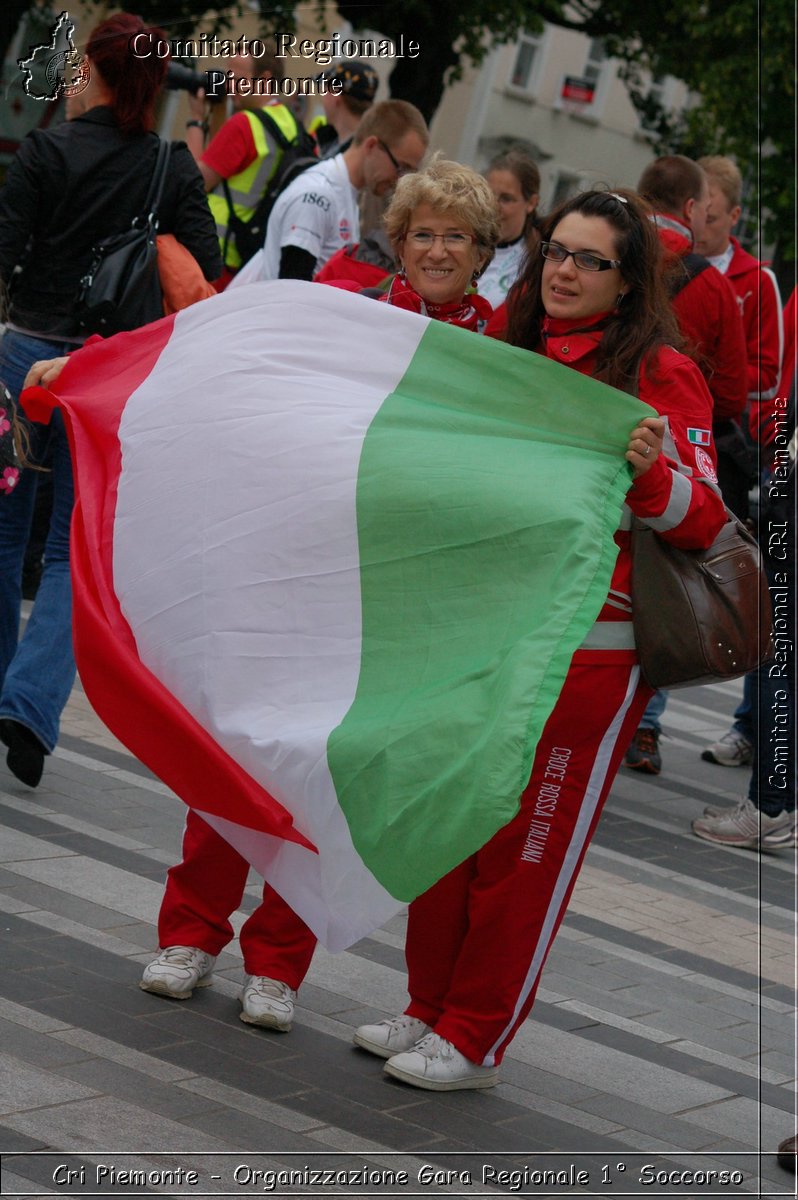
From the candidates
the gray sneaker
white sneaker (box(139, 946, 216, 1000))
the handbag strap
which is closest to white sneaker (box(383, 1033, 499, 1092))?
white sneaker (box(139, 946, 216, 1000))

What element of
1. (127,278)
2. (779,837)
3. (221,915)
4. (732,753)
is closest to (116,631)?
(221,915)

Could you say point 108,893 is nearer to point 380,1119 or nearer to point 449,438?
point 380,1119

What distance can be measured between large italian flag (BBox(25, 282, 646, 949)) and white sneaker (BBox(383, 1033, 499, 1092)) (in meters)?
0.57

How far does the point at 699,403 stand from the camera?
172 inches

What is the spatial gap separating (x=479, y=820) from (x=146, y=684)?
935mm

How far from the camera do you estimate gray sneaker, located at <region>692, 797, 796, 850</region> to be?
26.4ft

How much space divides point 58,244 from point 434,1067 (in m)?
3.39

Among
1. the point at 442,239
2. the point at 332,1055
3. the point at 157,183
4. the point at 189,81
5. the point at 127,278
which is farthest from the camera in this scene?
the point at 189,81

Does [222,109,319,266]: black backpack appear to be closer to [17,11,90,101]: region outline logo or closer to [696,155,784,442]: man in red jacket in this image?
[696,155,784,442]: man in red jacket

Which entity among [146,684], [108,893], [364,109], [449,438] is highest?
[364,109]

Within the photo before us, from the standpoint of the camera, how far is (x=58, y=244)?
638cm

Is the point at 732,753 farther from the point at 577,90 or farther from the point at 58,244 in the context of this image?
the point at 577,90

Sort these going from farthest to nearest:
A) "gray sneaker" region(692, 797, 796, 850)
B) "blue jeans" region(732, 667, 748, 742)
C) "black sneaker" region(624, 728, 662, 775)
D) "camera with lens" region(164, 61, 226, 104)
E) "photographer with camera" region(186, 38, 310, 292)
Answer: "blue jeans" region(732, 667, 748, 742) → "camera with lens" region(164, 61, 226, 104) → "black sneaker" region(624, 728, 662, 775) → "photographer with camera" region(186, 38, 310, 292) → "gray sneaker" region(692, 797, 796, 850)

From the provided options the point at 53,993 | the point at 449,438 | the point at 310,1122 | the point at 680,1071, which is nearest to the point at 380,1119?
the point at 310,1122
